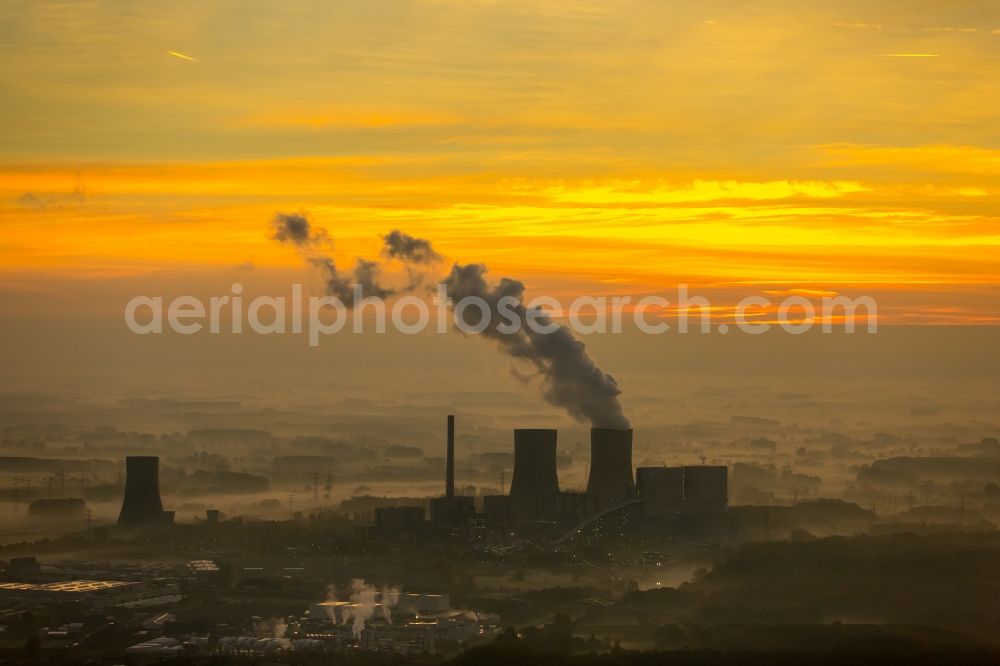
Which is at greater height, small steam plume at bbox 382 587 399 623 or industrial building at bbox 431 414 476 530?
industrial building at bbox 431 414 476 530

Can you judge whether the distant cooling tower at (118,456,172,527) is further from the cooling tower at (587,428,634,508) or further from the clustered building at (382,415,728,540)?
the cooling tower at (587,428,634,508)

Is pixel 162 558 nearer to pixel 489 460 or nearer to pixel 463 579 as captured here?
pixel 463 579

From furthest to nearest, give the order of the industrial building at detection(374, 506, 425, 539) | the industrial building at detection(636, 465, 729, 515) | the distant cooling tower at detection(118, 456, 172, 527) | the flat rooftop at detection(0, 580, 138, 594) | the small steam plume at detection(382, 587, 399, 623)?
1. the distant cooling tower at detection(118, 456, 172, 527)
2. the industrial building at detection(636, 465, 729, 515)
3. the industrial building at detection(374, 506, 425, 539)
4. the flat rooftop at detection(0, 580, 138, 594)
5. the small steam plume at detection(382, 587, 399, 623)

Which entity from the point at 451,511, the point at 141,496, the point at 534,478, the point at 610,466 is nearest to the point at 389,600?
the point at 534,478

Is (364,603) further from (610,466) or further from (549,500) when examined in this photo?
(610,466)

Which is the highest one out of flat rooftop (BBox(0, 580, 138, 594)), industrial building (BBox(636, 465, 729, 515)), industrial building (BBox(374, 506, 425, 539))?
industrial building (BBox(636, 465, 729, 515))

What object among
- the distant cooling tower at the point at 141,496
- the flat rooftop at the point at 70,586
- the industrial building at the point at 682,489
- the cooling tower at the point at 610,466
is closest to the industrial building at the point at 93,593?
the flat rooftop at the point at 70,586

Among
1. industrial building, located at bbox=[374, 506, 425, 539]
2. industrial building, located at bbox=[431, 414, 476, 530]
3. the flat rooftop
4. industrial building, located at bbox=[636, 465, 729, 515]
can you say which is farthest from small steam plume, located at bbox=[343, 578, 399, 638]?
industrial building, located at bbox=[636, 465, 729, 515]
